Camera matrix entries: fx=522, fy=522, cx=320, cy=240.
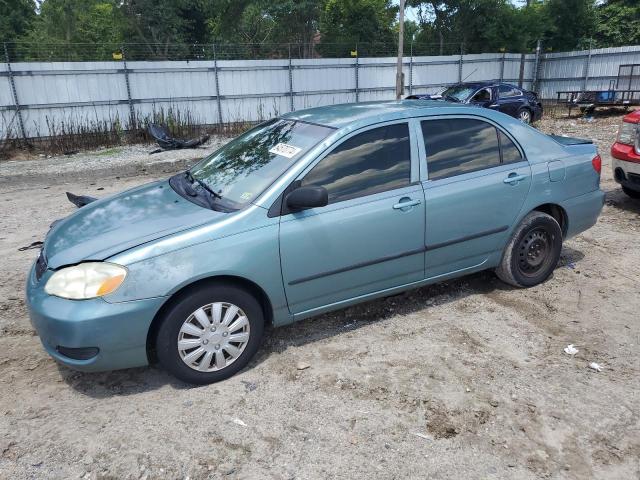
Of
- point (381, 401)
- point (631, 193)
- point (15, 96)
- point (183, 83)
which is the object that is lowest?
point (381, 401)

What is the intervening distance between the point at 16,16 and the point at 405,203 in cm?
4640

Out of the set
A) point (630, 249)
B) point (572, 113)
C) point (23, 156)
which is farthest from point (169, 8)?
point (630, 249)

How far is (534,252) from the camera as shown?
4586 mm

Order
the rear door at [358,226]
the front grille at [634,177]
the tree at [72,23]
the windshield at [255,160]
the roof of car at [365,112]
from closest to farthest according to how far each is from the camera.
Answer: the rear door at [358,226]
the windshield at [255,160]
the roof of car at [365,112]
the front grille at [634,177]
the tree at [72,23]

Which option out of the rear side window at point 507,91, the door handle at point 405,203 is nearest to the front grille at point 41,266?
the door handle at point 405,203

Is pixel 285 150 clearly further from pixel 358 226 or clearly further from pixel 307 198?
pixel 358 226

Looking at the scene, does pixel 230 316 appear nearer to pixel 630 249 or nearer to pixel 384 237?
pixel 384 237

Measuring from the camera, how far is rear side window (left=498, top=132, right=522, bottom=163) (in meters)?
4.30

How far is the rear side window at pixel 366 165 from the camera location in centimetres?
359

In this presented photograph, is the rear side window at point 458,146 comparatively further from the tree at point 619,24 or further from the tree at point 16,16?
the tree at point 16,16

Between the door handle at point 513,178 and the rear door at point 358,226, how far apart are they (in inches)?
33.8

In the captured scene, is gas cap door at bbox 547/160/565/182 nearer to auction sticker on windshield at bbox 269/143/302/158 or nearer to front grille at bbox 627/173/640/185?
auction sticker on windshield at bbox 269/143/302/158

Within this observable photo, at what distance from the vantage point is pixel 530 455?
9.02 ft

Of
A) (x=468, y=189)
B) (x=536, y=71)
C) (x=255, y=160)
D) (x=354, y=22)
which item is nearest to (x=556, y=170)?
(x=468, y=189)
